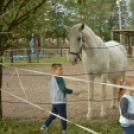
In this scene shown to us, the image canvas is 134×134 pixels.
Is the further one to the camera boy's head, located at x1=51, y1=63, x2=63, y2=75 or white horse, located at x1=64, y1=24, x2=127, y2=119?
white horse, located at x1=64, y1=24, x2=127, y2=119

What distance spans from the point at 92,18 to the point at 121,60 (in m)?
1.08

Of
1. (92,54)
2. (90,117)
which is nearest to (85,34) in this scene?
(92,54)

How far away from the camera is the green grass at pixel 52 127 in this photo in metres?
2.74

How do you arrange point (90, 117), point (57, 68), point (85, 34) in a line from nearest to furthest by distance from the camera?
point (57, 68)
point (85, 34)
point (90, 117)

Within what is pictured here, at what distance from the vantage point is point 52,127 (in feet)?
9.60

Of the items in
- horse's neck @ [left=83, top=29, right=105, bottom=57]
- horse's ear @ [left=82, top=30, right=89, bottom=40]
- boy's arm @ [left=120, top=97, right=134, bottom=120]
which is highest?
horse's ear @ [left=82, top=30, right=89, bottom=40]

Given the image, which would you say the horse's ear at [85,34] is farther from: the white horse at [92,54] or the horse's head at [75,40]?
the horse's head at [75,40]

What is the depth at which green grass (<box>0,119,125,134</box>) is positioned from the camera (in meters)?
2.74

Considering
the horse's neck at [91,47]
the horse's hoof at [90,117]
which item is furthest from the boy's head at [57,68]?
the horse's hoof at [90,117]

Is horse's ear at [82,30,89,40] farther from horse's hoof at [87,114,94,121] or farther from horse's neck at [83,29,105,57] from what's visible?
horse's hoof at [87,114,94,121]

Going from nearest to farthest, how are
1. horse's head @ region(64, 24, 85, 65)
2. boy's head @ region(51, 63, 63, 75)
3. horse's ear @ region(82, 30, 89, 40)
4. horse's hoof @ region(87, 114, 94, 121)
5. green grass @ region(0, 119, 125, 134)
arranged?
boy's head @ region(51, 63, 63, 75)
green grass @ region(0, 119, 125, 134)
horse's head @ region(64, 24, 85, 65)
horse's ear @ region(82, 30, 89, 40)
horse's hoof @ region(87, 114, 94, 121)

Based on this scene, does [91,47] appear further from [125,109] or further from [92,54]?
[125,109]

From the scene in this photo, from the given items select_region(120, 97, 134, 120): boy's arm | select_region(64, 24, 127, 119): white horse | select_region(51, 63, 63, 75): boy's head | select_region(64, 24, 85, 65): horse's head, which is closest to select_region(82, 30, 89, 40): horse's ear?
select_region(64, 24, 127, 119): white horse

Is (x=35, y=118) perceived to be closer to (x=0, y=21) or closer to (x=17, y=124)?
(x=17, y=124)
